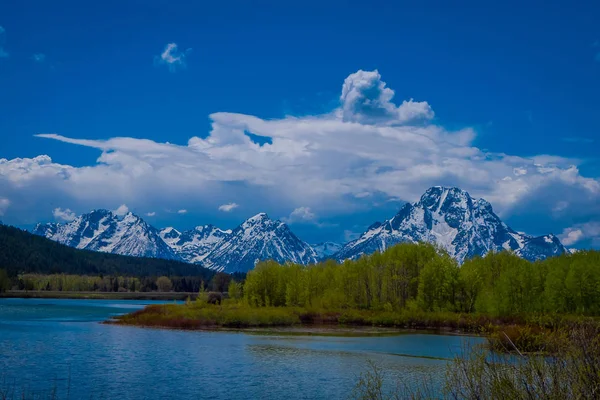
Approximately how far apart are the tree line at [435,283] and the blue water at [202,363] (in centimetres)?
2493

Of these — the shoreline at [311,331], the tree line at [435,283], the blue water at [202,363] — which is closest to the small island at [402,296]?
the tree line at [435,283]

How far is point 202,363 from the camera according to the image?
4725 centimetres

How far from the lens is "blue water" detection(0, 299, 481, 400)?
35781mm

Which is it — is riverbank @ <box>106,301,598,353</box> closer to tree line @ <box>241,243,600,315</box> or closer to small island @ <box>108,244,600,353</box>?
small island @ <box>108,244,600,353</box>

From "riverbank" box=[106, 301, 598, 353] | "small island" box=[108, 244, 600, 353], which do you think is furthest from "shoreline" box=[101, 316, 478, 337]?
"small island" box=[108, 244, 600, 353]

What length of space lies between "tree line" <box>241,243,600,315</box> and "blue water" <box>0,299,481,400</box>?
24.9 m

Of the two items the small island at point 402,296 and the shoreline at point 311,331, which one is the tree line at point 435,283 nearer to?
the small island at point 402,296

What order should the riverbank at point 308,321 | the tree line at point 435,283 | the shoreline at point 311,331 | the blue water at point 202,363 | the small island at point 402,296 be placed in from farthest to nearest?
the tree line at point 435,283
the small island at point 402,296
the riverbank at point 308,321
the shoreline at point 311,331
the blue water at point 202,363

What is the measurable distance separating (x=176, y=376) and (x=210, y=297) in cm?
9780

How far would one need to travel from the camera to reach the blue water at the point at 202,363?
3578 cm

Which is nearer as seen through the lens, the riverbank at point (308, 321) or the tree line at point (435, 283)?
the riverbank at point (308, 321)

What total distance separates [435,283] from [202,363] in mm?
63406

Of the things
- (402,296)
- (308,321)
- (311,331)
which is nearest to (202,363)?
(311,331)

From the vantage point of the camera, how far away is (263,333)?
78.6 metres
